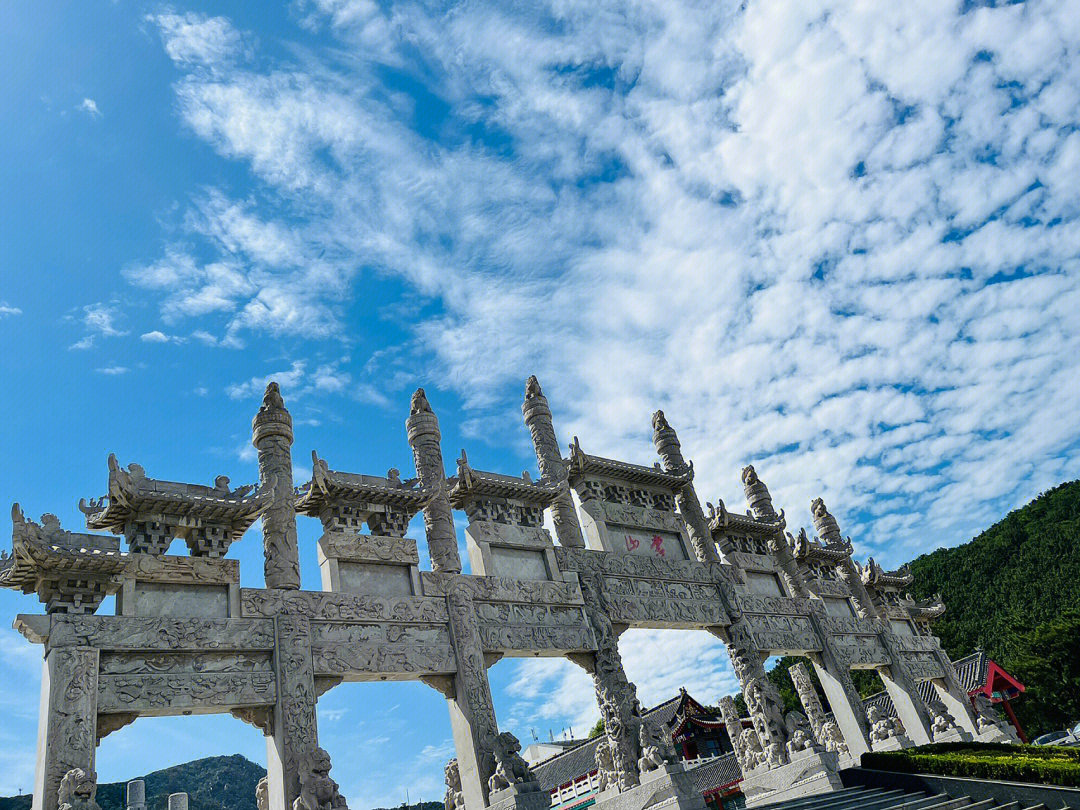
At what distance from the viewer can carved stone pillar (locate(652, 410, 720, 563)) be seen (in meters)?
17.8

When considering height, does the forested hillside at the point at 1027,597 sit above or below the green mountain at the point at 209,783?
below

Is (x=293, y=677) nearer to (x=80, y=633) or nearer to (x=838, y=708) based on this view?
(x=80, y=633)

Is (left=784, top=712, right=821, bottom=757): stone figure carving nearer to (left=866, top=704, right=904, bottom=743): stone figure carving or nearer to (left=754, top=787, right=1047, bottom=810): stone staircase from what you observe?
(left=754, top=787, right=1047, bottom=810): stone staircase

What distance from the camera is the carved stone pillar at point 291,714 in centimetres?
993

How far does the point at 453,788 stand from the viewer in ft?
39.7

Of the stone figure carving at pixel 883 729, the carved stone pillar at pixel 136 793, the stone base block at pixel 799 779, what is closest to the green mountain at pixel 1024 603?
the stone figure carving at pixel 883 729

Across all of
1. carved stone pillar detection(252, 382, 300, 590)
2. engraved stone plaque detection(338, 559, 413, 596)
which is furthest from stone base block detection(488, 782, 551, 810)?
carved stone pillar detection(252, 382, 300, 590)

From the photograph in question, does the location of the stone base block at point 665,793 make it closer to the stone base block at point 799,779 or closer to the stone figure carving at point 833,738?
the stone base block at point 799,779

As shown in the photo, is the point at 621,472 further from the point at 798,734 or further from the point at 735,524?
the point at 798,734

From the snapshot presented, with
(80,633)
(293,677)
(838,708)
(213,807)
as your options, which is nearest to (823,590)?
(838,708)

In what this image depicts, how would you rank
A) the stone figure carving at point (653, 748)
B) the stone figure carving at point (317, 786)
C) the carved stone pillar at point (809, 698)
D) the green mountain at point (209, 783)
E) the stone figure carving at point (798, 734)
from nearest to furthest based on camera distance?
1. the stone figure carving at point (317, 786)
2. the stone figure carving at point (653, 748)
3. the stone figure carving at point (798, 734)
4. the carved stone pillar at point (809, 698)
5. the green mountain at point (209, 783)

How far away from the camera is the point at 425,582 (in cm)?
1258

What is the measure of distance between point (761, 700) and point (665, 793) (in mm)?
4609

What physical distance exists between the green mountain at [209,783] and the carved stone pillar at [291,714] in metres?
57.0
